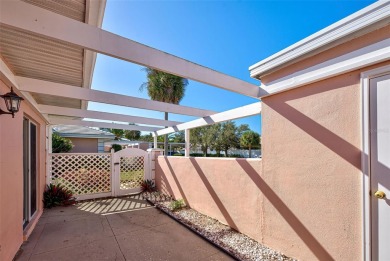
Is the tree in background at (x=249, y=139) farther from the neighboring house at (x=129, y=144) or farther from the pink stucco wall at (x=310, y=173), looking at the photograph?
the pink stucco wall at (x=310, y=173)

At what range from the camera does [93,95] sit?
Answer: 4445 mm

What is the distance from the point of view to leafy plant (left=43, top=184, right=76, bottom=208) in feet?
20.7

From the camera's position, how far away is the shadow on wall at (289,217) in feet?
9.15

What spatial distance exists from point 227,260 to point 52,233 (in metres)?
3.97

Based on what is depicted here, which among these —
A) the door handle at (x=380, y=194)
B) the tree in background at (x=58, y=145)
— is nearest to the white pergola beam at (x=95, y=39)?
the door handle at (x=380, y=194)

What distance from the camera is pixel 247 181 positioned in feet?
13.5

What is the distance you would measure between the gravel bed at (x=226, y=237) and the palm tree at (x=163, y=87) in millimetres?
8460

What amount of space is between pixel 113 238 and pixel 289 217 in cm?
355

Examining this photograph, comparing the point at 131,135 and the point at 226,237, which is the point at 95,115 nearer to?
the point at 226,237

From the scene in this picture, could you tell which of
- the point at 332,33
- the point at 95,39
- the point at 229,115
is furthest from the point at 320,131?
the point at 95,39

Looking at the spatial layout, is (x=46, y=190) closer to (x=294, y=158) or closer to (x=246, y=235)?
(x=246, y=235)

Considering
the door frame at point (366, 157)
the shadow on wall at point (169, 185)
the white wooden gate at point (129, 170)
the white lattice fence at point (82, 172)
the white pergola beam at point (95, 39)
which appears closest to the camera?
the white pergola beam at point (95, 39)

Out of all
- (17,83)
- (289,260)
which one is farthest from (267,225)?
(17,83)

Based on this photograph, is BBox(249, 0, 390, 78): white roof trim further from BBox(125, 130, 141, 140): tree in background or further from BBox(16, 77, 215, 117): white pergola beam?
BBox(125, 130, 141, 140): tree in background
